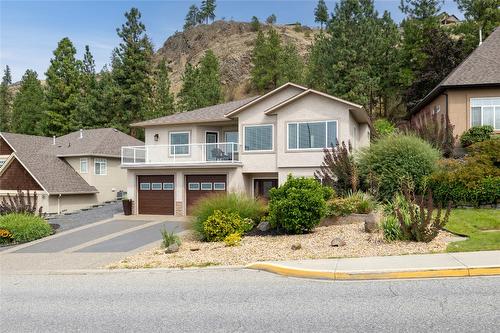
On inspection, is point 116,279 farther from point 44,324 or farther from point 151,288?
point 44,324

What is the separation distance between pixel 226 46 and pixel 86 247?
268ft

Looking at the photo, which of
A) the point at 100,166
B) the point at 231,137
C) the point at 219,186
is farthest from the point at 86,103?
the point at 219,186

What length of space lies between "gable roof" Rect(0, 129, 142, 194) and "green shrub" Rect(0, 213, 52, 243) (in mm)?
10414

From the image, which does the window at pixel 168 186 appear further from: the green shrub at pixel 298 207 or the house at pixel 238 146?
the green shrub at pixel 298 207

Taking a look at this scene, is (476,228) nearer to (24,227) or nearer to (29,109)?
(24,227)

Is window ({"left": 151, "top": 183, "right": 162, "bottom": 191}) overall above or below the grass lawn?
above

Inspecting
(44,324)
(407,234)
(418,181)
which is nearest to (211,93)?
(418,181)

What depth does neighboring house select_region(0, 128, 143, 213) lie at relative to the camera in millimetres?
31547

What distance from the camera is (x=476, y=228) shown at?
1373 centimetres

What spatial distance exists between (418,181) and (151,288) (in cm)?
1221

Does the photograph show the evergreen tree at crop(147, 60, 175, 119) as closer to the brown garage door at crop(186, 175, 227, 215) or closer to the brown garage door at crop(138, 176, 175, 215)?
the brown garage door at crop(138, 176, 175, 215)

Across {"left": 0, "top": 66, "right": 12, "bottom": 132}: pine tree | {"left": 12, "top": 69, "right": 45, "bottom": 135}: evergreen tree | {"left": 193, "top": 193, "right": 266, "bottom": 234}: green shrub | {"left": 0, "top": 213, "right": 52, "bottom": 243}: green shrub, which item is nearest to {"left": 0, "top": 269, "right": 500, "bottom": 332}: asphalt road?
{"left": 193, "top": 193, "right": 266, "bottom": 234}: green shrub

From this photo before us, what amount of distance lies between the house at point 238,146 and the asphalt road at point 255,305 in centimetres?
1467

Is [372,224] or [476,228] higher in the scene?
[372,224]
